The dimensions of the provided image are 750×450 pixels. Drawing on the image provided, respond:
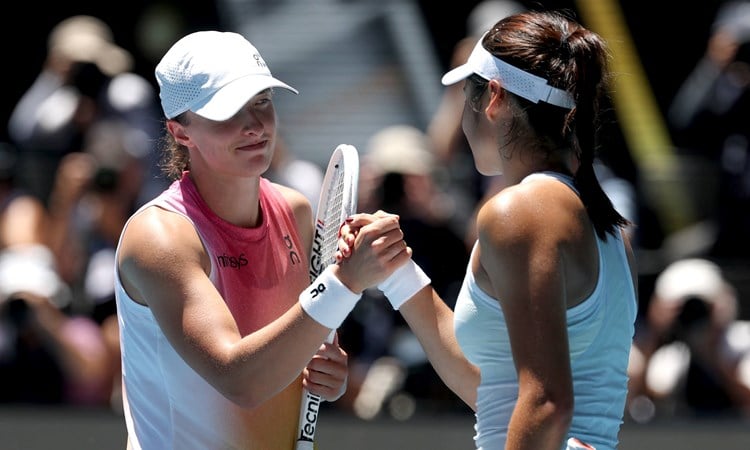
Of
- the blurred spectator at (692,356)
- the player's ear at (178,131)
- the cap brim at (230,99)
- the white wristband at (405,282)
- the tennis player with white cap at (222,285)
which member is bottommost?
the blurred spectator at (692,356)

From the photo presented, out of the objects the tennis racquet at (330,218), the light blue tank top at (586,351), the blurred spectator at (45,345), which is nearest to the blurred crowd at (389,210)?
the blurred spectator at (45,345)

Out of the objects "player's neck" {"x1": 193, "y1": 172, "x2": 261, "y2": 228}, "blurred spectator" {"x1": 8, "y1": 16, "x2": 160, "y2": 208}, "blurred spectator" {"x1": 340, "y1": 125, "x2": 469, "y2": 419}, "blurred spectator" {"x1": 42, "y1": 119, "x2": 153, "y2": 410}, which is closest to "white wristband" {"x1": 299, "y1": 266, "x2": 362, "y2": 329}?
"player's neck" {"x1": 193, "y1": 172, "x2": 261, "y2": 228}

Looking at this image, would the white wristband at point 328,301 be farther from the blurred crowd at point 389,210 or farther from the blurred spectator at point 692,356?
the blurred spectator at point 692,356

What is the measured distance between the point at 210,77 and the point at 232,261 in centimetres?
40

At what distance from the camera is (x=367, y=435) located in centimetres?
514

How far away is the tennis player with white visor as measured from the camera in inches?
93.7

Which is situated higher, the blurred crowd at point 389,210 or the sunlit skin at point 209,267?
the sunlit skin at point 209,267

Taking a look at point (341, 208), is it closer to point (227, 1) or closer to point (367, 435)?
point (367, 435)

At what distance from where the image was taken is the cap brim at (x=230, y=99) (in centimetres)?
277

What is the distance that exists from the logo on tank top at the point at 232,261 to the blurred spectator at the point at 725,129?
162 inches

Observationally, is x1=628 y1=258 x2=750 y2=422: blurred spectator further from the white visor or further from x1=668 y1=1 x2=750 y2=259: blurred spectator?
the white visor

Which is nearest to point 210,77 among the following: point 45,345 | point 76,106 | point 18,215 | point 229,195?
point 229,195

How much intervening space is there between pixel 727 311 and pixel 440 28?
2733mm

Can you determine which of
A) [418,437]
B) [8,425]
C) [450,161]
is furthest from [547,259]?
[450,161]
